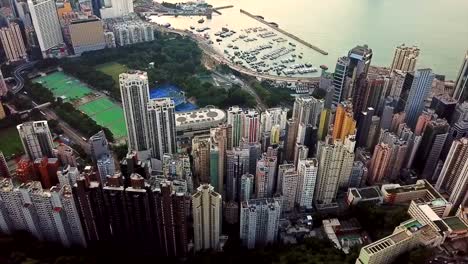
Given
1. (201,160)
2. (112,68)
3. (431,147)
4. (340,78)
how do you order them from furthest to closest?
1. (112,68)
2. (340,78)
3. (431,147)
4. (201,160)

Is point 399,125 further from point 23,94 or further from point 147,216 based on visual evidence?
point 23,94

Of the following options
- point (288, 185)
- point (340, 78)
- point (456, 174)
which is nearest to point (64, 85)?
point (340, 78)

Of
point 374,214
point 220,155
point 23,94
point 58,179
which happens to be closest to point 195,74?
point 23,94

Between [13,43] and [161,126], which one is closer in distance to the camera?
[161,126]

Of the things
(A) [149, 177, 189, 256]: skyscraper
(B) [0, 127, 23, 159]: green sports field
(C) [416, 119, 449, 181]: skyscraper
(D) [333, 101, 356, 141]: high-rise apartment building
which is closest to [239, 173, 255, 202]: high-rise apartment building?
(A) [149, 177, 189, 256]: skyscraper

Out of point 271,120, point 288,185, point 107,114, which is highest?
point 271,120

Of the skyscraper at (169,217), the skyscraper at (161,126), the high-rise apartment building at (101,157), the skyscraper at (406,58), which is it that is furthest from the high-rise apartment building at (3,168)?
the skyscraper at (406,58)

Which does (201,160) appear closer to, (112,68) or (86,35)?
(112,68)
